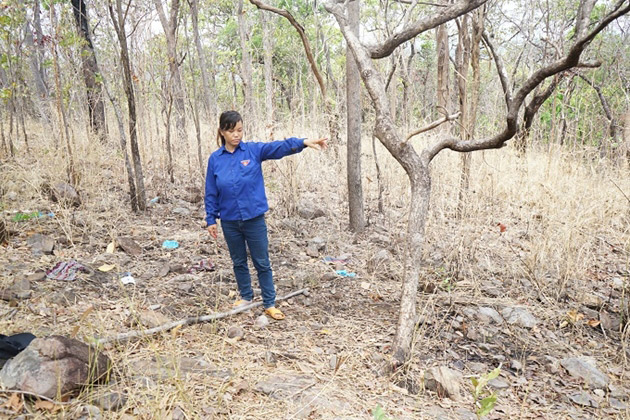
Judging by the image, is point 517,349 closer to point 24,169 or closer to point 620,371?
point 620,371

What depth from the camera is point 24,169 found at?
178 inches

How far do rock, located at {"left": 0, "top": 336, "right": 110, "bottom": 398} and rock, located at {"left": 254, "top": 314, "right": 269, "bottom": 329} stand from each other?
3.30 ft

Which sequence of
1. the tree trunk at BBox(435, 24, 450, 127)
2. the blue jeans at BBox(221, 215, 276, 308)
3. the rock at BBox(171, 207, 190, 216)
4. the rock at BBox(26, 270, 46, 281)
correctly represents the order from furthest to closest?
the tree trunk at BBox(435, 24, 450, 127), the rock at BBox(171, 207, 190, 216), the rock at BBox(26, 270, 46, 281), the blue jeans at BBox(221, 215, 276, 308)

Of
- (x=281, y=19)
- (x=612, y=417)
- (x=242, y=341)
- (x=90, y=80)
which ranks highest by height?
(x=281, y=19)

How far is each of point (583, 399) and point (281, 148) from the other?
2216 mm

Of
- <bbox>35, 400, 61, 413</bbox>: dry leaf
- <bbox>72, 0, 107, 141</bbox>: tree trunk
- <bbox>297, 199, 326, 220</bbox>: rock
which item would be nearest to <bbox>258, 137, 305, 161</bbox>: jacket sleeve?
<bbox>35, 400, 61, 413</bbox>: dry leaf

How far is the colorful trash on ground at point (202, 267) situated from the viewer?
134 inches

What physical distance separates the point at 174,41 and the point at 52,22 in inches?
49.9

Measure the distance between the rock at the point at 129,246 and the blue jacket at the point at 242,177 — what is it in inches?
47.4

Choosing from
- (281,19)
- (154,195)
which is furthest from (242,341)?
(281,19)

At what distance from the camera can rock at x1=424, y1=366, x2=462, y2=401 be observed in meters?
2.12

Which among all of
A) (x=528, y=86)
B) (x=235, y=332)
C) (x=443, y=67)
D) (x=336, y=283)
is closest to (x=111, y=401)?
(x=235, y=332)

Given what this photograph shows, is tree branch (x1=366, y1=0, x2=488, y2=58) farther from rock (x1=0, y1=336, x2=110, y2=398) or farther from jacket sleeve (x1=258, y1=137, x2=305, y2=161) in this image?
rock (x1=0, y1=336, x2=110, y2=398)

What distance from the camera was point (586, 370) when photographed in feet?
7.77
